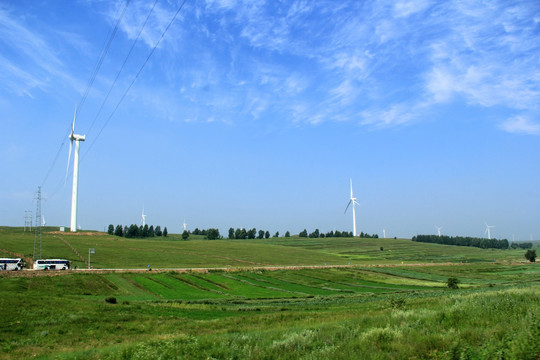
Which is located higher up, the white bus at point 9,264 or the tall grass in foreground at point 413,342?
the tall grass in foreground at point 413,342

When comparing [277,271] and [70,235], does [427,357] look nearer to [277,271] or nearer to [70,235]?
[277,271]

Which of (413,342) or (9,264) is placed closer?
(413,342)

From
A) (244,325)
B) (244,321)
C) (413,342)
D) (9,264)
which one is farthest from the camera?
(9,264)

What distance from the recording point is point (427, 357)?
33.2 ft

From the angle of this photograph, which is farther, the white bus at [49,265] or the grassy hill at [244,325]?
the white bus at [49,265]

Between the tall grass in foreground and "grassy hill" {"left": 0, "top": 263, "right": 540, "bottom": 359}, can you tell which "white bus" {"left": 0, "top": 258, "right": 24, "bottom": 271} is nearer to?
"grassy hill" {"left": 0, "top": 263, "right": 540, "bottom": 359}

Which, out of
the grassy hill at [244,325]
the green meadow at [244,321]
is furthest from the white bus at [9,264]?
the grassy hill at [244,325]

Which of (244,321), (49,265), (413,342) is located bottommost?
(49,265)

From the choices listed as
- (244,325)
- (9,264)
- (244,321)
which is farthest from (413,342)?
(9,264)

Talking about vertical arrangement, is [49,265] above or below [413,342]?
below

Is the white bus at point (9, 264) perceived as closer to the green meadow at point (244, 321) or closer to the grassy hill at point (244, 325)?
the green meadow at point (244, 321)

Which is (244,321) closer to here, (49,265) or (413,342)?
(413,342)

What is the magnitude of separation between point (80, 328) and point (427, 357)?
83.9ft

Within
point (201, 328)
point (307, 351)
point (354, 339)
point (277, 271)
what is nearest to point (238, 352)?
point (307, 351)
